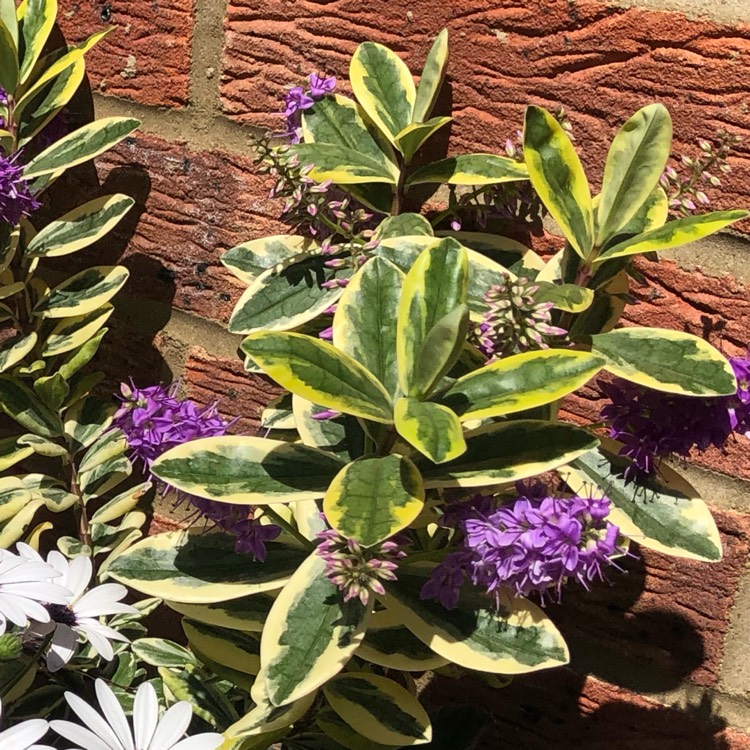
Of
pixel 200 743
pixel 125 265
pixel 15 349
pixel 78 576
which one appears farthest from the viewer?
pixel 125 265

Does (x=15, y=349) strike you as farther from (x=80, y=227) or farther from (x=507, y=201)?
(x=507, y=201)

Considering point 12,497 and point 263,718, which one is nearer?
point 263,718

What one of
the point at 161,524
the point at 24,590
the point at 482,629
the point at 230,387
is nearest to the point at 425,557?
the point at 482,629

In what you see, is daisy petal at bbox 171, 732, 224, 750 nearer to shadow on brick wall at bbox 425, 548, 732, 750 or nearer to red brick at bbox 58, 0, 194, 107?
shadow on brick wall at bbox 425, 548, 732, 750

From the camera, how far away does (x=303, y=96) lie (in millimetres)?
666

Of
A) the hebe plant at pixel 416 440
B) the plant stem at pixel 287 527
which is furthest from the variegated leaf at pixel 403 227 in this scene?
the plant stem at pixel 287 527

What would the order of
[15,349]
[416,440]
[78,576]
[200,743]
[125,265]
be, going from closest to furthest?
[416,440], [200,743], [78,576], [15,349], [125,265]

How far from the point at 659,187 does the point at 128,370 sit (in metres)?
0.58

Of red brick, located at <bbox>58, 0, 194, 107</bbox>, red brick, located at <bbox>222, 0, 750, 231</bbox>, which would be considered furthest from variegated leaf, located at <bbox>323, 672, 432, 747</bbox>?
red brick, located at <bbox>58, 0, 194, 107</bbox>

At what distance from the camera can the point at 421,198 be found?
0.72 metres

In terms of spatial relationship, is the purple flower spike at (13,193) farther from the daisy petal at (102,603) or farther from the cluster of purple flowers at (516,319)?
the cluster of purple flowers at (516,319)

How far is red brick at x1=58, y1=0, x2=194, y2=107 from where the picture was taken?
758 mm

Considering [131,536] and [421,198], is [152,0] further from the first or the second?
[131,536]

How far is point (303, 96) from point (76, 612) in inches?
16.8
